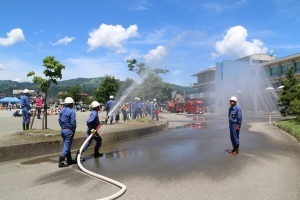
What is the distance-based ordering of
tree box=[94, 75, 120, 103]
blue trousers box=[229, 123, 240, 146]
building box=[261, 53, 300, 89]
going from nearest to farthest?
blue trousers box=[229, 123, 240, 146]
building box=[261, 53, 300, 89]
tree box=[94, 75, 120, 103]

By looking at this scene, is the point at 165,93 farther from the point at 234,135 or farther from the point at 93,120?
the point at 93,120

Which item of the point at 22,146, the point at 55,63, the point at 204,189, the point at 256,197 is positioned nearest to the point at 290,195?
the point at 256,197

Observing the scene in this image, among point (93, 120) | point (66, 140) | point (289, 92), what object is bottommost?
point (66, 140)

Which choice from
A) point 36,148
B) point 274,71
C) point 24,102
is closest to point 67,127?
point 36,148

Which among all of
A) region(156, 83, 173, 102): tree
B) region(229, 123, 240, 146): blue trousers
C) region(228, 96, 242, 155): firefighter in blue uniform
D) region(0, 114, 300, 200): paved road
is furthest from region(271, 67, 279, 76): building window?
region(229, 123, 240, 146): blue trousers

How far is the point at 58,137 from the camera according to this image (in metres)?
10.9

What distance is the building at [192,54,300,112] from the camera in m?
58.2

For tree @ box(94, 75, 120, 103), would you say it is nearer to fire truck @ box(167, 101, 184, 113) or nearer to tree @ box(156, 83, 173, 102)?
fire truck @ box(167, 101, 184, 113)

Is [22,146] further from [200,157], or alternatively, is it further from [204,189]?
[204,189]

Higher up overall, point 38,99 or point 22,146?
point 38,99

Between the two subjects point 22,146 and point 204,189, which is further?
point 22,146

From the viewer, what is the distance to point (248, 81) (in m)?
62.1

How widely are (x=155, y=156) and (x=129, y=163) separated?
122 cm

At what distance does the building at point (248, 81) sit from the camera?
58156mm
